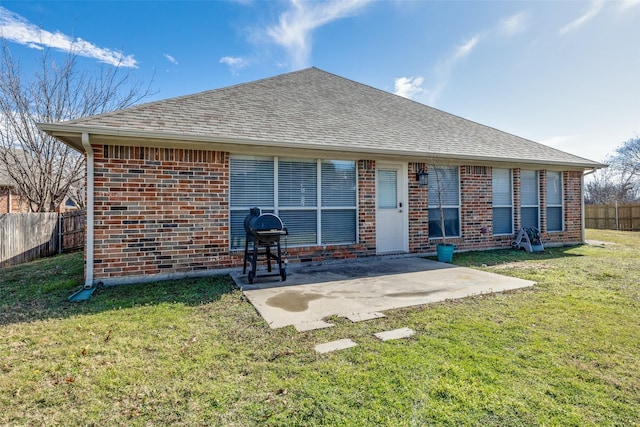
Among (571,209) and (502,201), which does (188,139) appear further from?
(571,209)

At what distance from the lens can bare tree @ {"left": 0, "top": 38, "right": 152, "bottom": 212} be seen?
10.6 m

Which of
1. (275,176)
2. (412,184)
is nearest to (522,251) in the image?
(412,184)

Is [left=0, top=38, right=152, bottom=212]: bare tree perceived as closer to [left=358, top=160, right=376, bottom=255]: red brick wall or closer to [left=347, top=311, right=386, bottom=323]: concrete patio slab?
[left=358, top=160, right=376, bottom=255]: red brick wall

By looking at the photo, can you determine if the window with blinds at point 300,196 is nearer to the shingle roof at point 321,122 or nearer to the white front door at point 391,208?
the shingle roof at point 321,122

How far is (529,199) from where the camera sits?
29.9 feet

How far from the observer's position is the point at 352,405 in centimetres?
202

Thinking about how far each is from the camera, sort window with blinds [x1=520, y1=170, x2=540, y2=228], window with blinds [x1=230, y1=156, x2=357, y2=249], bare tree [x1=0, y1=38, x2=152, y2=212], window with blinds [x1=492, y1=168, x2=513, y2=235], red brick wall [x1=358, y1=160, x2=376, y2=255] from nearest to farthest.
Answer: window with blinds [x1=230, y1=156, x2=357, y2=249], red brick wall [x1=358, y1=160, x2=376, y2=255], window with blinds [x1=492, y1=168, x2=513, y2=235], window with blinds [x1=520, y1=170, x2=540, y2=228], bare tree [x1=0, y1=38, x2=152, y2=212]

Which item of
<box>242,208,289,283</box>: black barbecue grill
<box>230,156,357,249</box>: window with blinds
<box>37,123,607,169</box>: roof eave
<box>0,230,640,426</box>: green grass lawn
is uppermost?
Result: <box>37,123,607,169</box>: roof eave

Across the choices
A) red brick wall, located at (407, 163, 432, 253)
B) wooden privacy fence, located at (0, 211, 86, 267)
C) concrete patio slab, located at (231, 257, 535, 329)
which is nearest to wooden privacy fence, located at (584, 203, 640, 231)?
red brick wall, located at (407, 163, 432, 253)

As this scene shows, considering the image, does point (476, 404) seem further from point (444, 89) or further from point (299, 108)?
point (444, 89)

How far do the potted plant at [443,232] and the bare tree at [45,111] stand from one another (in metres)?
12.5

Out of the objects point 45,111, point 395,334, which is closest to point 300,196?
point 395,334

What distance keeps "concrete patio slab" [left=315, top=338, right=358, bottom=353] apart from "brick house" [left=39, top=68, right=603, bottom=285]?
3.52 m

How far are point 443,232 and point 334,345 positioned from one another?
5.19 m
